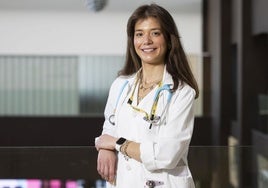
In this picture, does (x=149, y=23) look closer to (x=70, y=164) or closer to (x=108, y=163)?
(x=108, y=163)

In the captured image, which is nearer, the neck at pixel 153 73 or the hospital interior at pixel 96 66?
the neck at pixel 153 73

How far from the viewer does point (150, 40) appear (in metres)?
1.18

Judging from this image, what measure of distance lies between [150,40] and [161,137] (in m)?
0.24

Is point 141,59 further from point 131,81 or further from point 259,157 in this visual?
point 259,157

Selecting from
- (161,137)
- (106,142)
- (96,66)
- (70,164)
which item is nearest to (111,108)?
(106,142)

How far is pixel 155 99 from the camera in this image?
117 centimetres

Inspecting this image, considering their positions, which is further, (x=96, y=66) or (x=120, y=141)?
(x=96, y=66)

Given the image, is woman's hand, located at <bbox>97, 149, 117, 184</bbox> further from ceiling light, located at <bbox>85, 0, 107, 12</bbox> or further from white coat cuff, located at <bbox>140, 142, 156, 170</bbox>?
ceiling light, located at <bbox>85, 0, 107, 12</bbox>

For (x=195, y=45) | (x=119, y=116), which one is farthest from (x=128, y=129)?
(x=195, y=45)

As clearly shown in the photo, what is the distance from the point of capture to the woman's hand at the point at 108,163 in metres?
1.23

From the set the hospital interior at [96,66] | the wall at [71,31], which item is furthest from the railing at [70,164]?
the wall at [71,31]

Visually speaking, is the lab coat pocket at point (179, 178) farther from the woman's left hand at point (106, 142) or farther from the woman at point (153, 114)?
the woman's left hand at point (106, 142)

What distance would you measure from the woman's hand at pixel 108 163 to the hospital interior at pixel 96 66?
18.7 ft

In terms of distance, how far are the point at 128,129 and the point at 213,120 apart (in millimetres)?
7561
